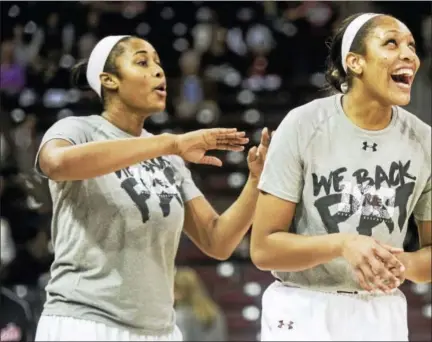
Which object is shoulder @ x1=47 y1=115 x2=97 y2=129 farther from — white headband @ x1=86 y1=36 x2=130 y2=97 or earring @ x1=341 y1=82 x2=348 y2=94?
earring @ x1=341 y1=82 x2=348 y2=94

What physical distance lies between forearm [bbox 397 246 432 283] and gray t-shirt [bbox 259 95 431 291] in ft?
0.17

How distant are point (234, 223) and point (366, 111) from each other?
56 centimetres

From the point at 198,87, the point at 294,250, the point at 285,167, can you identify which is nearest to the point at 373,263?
the point at 294,250

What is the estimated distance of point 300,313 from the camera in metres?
1.93

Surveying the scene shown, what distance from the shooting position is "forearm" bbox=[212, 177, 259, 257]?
2.34 m

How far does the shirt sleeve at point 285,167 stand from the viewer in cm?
193

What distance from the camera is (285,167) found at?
193 centimetres

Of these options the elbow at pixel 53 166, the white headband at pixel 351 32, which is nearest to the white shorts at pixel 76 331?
the elbow at pixel 53 166

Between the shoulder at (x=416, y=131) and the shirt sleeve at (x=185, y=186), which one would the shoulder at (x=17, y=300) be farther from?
the shoulder at (x=416, y=131)

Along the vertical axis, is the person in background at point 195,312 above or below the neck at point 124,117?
below

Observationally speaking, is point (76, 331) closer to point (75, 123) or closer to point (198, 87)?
point (75, 123)

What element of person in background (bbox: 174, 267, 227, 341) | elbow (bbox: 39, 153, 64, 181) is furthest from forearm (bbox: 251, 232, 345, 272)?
person in background (bbox: 174, 267, 227, 341)

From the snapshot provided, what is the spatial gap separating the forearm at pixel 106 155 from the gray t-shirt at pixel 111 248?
11 cm

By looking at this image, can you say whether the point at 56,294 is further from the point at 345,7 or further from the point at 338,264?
the point at 345,7
